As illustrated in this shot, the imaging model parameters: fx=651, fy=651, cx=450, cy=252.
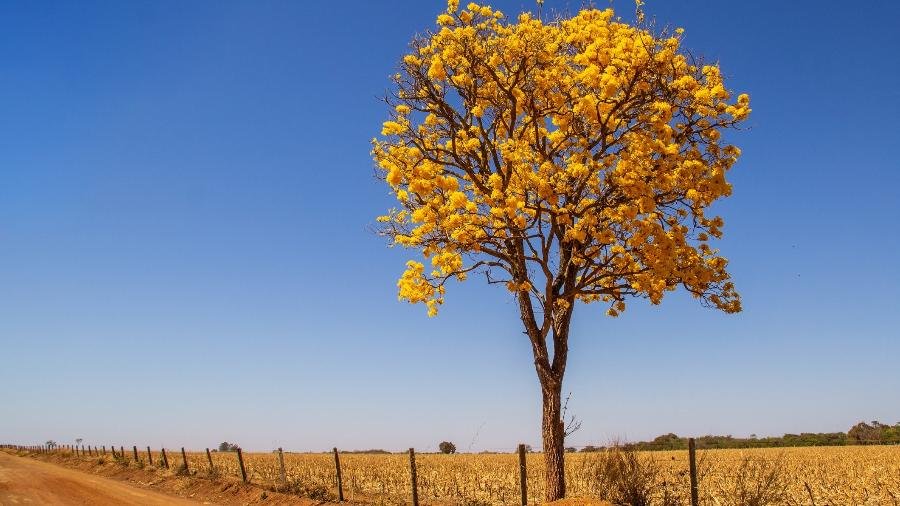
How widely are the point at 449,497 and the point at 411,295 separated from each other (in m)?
7.11

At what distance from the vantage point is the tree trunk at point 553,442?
16.8m

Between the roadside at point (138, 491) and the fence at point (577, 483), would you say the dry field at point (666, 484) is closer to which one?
the fence at point (577, 483)

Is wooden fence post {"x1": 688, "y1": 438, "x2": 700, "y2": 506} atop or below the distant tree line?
atop

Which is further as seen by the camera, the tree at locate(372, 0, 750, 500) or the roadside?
the roadside

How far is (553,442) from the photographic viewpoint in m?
17.1

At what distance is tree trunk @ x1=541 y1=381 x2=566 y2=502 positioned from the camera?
16828 mm

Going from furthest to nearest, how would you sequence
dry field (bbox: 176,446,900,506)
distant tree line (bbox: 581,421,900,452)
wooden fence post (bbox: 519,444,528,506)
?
distant tree line (bbox: 581,421,900,452)
wooden fence post (bbox: 519,444,528,506)
dry field (bbox: 176,446,900,506)

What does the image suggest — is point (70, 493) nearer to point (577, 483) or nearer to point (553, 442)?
point (577, 483)

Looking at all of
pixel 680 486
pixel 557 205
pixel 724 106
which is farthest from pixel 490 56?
pixel 680 486

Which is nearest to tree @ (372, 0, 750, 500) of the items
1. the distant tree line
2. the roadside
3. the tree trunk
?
the tree trunk

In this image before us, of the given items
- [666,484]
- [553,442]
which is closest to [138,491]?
[553,442]

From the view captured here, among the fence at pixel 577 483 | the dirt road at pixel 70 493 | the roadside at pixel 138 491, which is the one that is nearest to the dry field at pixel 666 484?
the fence at pixel 577 483

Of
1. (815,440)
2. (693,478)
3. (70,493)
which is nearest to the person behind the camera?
(693,478)

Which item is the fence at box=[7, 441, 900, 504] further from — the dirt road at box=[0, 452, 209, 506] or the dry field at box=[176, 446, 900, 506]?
the dirt road at box=[0, 452, 209, 506]
